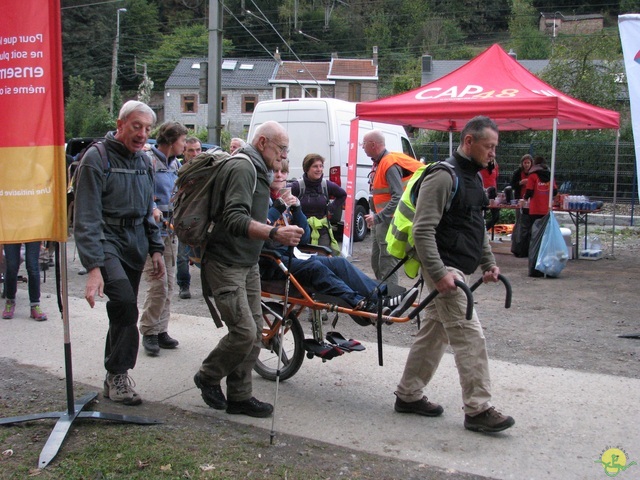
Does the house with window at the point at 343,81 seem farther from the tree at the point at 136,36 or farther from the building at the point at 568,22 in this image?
the building at the point at 568,22

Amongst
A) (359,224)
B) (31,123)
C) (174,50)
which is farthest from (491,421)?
(174,50)

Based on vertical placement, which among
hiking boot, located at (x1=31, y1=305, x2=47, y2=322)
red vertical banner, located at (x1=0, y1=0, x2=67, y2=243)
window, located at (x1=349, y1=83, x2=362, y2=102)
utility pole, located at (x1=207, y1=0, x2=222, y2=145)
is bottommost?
hiking boot, located at (x1=31, y1=305, x2=47, y2=322)

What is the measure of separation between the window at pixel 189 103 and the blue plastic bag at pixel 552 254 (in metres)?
60.4

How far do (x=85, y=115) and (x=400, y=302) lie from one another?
5067cm

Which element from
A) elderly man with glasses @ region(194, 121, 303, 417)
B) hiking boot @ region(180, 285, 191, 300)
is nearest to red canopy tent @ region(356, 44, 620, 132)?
hiking boot @ region(180, 285, 191, 300)

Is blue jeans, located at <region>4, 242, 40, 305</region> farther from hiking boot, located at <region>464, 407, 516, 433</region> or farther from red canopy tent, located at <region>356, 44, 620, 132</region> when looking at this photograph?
red canopy tent, located at <region>356, 44, 620, 132</region>

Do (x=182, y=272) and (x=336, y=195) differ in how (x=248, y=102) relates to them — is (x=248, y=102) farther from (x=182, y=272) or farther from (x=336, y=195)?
(x=182, y=272)

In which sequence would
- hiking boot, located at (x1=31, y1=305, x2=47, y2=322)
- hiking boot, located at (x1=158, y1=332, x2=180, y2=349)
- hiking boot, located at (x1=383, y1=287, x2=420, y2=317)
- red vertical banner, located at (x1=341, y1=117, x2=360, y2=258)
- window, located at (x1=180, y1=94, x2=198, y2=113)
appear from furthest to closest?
window, located at (x1=180, y1=94, x2=198, y2=113)
red vertical banner, located at (x1=341, y1=117, x2=360, y2=258)
hiking boot, located at (x1=31, y1=305, x2=47, y2=322)
hiking boot, located at (x1=158, y1=332, x2=180, y2=349)
hiking boot, located at (x1=383, y1=287, x2=420, y2=317)

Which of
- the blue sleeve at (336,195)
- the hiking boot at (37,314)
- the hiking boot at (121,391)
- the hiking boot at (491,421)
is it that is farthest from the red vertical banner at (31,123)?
the blue sleeve at (336,195)

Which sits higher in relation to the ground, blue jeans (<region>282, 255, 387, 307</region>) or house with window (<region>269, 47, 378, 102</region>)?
house with window (<region>269, 47, 378, 102</region>)

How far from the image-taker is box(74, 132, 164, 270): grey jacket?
168 inches

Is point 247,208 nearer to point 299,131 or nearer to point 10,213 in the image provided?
point 10,213

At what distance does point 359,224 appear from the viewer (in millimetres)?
14492

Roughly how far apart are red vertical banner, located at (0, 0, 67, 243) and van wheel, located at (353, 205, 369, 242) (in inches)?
410
